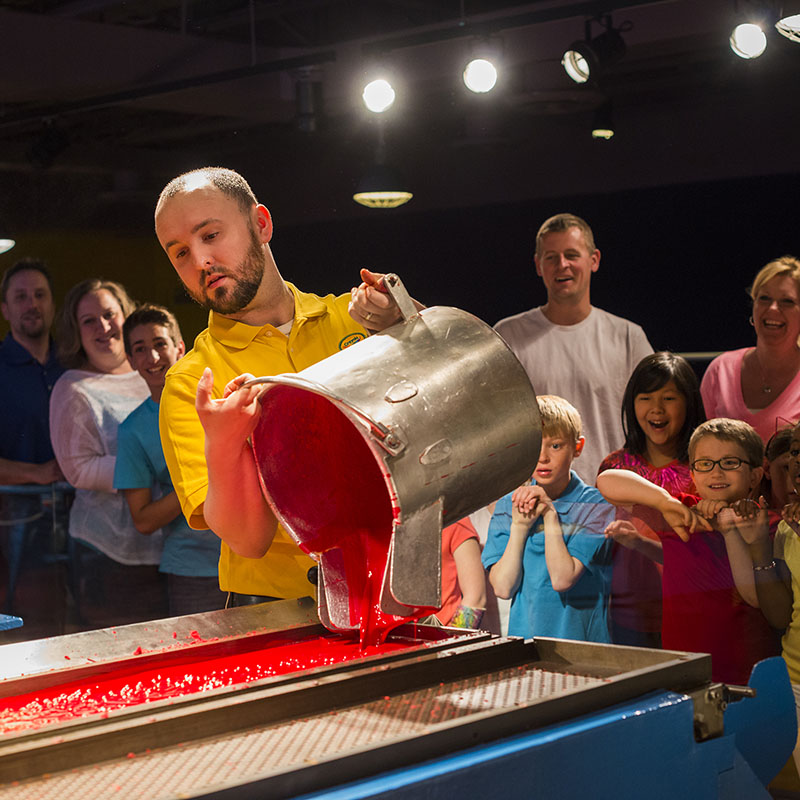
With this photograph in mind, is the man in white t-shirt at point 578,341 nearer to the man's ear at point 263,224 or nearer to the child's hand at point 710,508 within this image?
the child's hand at point 710,508

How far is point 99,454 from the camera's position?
13.8ft

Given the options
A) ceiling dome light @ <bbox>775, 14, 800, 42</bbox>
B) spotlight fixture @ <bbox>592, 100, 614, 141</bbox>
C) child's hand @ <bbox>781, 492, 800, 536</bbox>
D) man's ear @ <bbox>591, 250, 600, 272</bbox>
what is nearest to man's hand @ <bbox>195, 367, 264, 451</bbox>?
child's hand @ <bbox>781, 492, 800, 536</bbox>

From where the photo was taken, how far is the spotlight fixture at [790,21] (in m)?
Answer: 3.26

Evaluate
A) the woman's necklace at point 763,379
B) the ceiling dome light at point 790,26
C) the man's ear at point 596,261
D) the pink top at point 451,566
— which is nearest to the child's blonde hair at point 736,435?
the woman's necklace at point 763,379

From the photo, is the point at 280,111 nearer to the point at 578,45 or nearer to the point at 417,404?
the point at 578,45

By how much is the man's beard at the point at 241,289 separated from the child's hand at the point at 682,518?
1526mm

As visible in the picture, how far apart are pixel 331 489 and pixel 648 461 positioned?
1.62 m

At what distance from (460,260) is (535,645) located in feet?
8.61

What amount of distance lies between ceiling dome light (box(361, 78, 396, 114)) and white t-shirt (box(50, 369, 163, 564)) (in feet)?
4.50

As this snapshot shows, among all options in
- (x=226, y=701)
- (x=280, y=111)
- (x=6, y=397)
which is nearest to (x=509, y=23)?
(x=280, y=111)

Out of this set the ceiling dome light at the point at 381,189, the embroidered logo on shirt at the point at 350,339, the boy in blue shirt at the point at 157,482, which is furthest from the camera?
the ceiling dome light at the point at 381,189

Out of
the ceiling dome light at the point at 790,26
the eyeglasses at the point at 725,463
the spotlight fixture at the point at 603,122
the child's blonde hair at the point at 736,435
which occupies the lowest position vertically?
the eyeglasses at the point at 725,463

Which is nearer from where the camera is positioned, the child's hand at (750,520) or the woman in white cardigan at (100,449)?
the child's hand at (750,520)

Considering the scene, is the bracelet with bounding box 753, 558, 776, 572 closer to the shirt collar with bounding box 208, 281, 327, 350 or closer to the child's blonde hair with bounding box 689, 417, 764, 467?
the child's blonde hair with bounding box 689, 417, 764, 467
